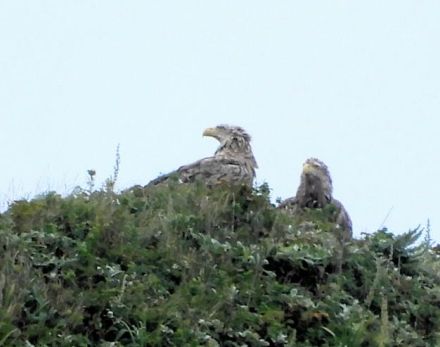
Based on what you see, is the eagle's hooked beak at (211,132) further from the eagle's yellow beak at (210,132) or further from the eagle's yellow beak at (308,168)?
the eagle's yellow beak at (308,168)

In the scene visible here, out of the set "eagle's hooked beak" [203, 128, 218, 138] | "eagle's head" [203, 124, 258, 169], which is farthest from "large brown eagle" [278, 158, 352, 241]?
"eagle's hooked beak" [203, 128, 218, 138]

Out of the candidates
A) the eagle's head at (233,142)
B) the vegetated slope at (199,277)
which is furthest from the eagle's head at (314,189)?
the vegetated slope at (199,277)

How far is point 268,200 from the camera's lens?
35.9 feet

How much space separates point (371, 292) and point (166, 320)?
171cm

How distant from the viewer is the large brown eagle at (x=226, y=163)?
15.0 m

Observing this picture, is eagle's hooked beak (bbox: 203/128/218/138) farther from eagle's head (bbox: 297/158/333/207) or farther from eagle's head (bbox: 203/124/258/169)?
eagle's head (bbox: 297/158/333/207)

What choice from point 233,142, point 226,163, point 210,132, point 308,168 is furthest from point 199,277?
point 210,132

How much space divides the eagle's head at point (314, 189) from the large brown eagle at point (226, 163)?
619 mm

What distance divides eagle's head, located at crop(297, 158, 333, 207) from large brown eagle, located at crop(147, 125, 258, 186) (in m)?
0.62

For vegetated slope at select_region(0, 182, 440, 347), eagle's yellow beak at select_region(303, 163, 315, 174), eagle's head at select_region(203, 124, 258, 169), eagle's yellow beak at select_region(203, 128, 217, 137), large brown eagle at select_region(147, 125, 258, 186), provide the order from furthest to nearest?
eagle's yellow beak at select_region(203, 128, 217, 137) → eagle's head at select_region(203, 124, 258, 169) → eagle's yellow beak at select_region(303, 163, 315, 174) → large brown eagle at select_region(147, 125, 258, 186) → vegetated slope at select_region(0, 182, 440, 347)

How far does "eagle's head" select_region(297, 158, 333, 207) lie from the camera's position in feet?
49.7

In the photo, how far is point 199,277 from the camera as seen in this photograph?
9.01m

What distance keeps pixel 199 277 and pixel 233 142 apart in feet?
28.8

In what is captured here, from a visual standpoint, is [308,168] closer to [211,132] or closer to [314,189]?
[314,189]
